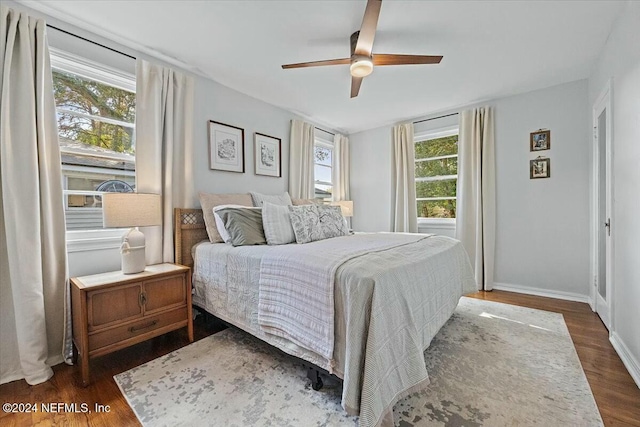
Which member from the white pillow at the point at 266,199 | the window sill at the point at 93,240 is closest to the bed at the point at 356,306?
the window sill at the point at 93,240

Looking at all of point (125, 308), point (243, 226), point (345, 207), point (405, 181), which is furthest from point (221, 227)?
point (405, 181)

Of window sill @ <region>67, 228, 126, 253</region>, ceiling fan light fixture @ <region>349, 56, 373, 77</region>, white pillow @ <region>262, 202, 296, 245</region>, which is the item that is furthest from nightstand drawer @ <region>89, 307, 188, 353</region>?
ceiling fan light fixture @ <region>349, 56, 373, 77</region>

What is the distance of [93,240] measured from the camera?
7.14 feet

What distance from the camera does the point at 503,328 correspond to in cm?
242

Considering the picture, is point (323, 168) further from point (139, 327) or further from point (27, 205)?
point (27, 205)

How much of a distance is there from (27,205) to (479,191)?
462 cm

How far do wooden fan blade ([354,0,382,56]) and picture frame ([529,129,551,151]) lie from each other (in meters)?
2.76

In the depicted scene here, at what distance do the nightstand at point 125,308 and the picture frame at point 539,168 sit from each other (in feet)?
13.7

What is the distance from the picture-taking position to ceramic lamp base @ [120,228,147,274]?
6.57 feet

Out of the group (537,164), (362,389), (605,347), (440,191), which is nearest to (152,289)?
(362,389)

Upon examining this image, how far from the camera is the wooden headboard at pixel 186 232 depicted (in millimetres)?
2533

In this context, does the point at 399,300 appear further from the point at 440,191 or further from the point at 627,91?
the point at 440,191

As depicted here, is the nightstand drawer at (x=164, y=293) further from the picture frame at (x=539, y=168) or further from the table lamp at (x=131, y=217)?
the picture frame at (x=539, y=168)

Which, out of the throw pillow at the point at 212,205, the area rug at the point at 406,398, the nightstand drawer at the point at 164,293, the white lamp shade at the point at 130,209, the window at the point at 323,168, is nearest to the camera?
the area rug at the point at 406,398
